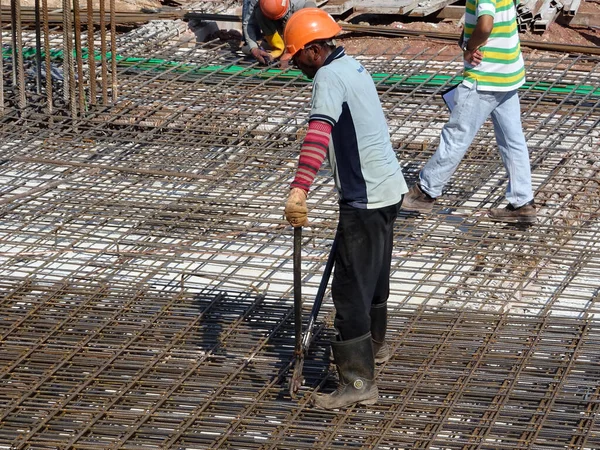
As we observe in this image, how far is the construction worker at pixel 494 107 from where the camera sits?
17.1 ft

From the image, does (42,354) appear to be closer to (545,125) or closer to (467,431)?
(467,431)

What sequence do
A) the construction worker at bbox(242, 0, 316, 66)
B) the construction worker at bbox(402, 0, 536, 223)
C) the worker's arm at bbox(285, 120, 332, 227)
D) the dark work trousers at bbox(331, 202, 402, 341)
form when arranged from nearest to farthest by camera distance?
the worker's arm at bbox(285, 120, 332, 227), the dark work trousers at bbox(331, 202, 402, 341), the construction worker at bbox(402, 0, 536, 223), the construction worker at bbox(242, 0, 316, 66)

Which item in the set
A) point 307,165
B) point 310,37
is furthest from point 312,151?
point 310,37

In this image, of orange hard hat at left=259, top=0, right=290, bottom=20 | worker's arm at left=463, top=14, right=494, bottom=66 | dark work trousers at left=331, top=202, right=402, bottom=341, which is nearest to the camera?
dark work trousers at left=331, top=202, right=402, bottom=341

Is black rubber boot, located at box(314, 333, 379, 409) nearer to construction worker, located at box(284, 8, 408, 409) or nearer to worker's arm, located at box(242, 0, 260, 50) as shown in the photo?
construction worker, located at box(284, 8, 408, 409)

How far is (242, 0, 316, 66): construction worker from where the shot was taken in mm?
7375

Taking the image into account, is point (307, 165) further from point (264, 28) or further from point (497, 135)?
point (264, 28)

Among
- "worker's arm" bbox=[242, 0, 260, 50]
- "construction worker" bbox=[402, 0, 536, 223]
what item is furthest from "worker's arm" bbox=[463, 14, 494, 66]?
"worker's arm" bbox=[242, 0, 260, 50]

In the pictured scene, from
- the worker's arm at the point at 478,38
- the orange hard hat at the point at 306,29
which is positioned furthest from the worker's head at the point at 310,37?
the worker's arm at the point at 478,38

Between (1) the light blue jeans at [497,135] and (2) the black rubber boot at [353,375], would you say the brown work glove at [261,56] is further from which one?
(2) the black rubber boot at [353,375]

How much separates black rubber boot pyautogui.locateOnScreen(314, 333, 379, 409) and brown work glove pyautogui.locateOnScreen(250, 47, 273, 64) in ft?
13.7

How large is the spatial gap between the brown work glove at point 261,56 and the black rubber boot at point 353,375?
4.16 m

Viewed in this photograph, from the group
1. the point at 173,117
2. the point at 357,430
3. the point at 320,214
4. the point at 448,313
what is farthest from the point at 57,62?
the point at 357,430

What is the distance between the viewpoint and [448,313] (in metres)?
4.68
